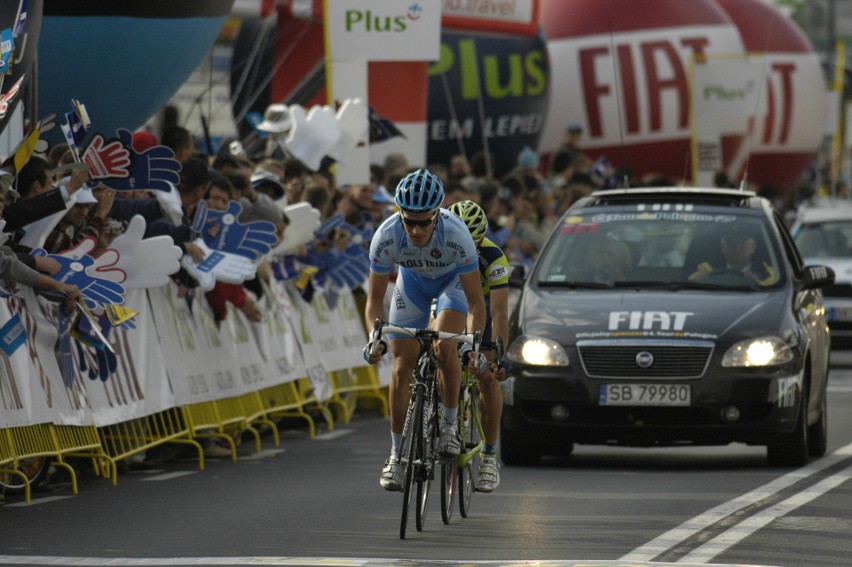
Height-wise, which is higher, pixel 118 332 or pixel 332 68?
pixel 332 68

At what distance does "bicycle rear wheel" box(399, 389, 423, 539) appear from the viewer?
31.8 ft

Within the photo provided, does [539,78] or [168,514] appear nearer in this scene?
[168,514]

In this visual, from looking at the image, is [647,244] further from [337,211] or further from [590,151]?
[590,151]

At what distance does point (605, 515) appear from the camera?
10.7 metres

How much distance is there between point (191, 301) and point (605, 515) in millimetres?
4425

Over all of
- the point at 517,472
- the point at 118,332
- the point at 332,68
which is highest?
the point at 332,68

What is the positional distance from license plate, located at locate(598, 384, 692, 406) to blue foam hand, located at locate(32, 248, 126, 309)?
3.03 metres

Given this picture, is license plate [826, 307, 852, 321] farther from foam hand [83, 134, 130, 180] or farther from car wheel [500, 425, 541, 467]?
foam hand [83, 134, 130, 180]

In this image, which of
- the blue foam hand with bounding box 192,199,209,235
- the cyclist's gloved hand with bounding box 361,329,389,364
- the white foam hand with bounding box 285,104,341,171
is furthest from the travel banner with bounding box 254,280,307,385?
the cyclist's gloved hand with bounding box 361,329,389,364

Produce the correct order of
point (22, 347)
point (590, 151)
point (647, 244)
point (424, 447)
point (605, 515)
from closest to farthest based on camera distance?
point (424, 447)
point (605, 515)
point (22, 347)
point (647, 244)
point (590, 151)

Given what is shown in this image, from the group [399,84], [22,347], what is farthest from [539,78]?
[22,347]

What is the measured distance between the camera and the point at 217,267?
14.0 meters

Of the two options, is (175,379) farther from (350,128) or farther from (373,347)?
(350,128)

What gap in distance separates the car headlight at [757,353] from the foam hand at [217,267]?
3.45 m
